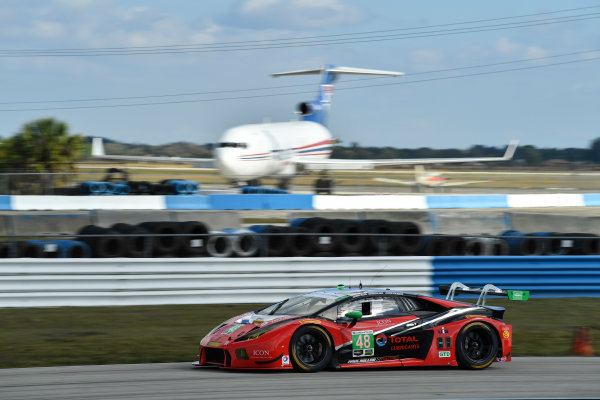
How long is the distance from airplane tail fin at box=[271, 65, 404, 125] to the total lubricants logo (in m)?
38.5

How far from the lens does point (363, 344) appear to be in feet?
29.5

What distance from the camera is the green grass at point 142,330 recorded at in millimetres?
10555

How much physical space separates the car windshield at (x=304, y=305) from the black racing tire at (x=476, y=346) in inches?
62.1

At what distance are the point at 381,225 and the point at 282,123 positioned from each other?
2147 cm

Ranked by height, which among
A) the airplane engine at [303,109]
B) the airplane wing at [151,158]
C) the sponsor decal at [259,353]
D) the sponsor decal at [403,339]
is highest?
the airplane engine at [303,109]

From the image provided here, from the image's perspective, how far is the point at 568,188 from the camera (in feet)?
107

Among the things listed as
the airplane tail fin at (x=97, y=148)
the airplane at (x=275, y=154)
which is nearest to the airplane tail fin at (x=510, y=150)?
the airplane at (x=275, y=154)

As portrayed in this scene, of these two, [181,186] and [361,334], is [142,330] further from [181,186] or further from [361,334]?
[181,186]

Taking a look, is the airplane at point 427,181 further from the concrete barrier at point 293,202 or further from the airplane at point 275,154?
the concrete barrier at point 293,202

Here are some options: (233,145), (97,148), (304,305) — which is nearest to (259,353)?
(304,305)

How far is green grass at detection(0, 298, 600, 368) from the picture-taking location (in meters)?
10.6

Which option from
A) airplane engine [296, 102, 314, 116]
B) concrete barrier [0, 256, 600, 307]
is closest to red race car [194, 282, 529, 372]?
concrete barrier [0, 256, 600, 307]

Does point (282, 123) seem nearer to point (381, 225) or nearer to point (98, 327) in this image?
point (381, 225)

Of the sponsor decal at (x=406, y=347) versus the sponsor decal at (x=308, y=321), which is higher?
the sponsor decal at (x=308, y=321)
